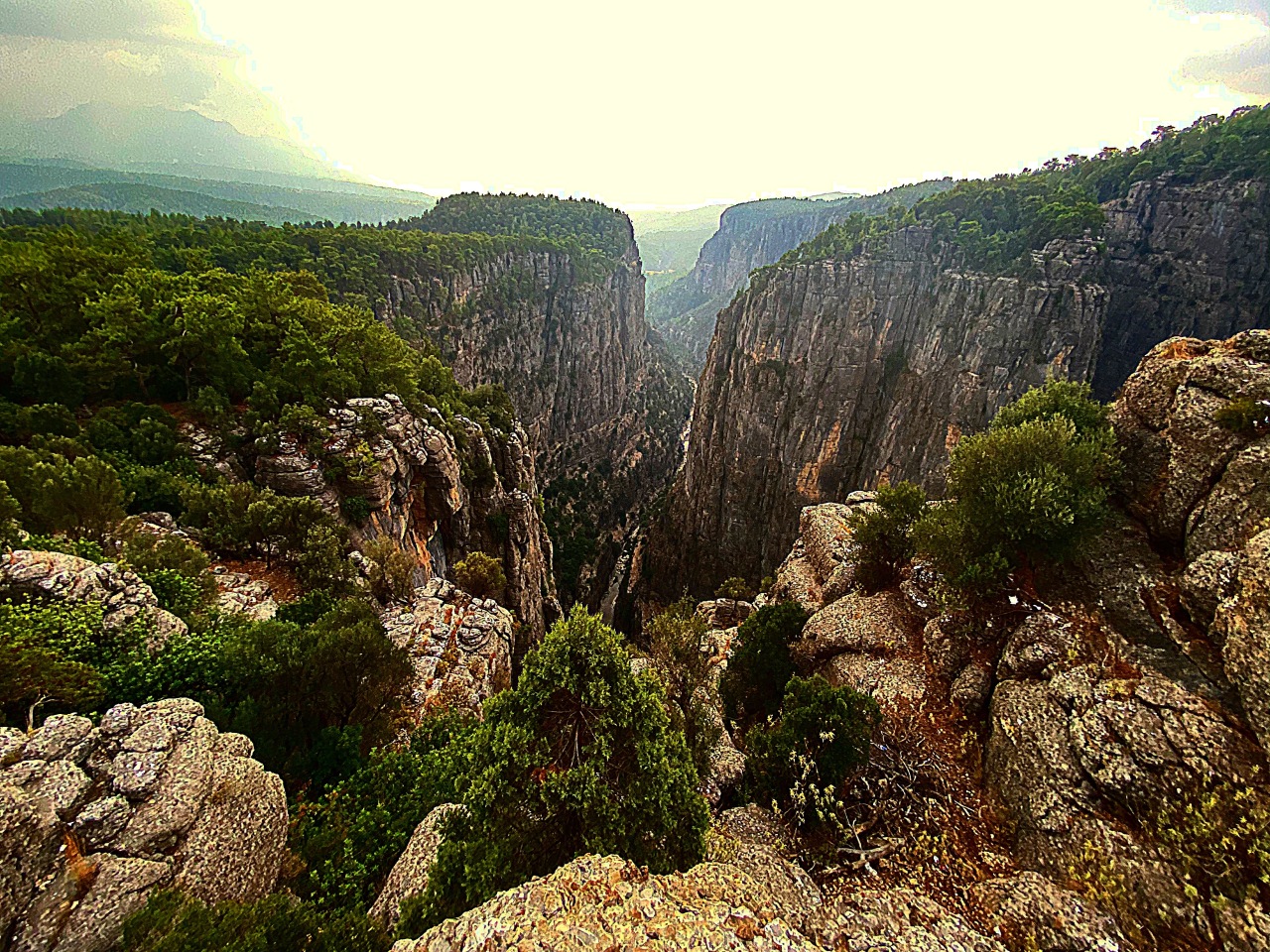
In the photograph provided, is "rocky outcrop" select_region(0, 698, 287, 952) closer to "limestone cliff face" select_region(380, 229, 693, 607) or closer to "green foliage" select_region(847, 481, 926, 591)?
"green foliage" select_region(847, 481, 926, 591)

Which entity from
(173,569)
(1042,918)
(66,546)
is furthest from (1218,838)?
(66,546)

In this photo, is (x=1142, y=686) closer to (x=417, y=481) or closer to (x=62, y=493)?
(x=62, y=493)

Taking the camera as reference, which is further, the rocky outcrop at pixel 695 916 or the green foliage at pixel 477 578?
the green foliage at pixel 477 578

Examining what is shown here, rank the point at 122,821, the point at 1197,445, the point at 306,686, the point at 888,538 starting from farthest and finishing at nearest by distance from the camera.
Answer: the point at 888,538, the point at 1197,445, the point at 306,686, the point at 122,821

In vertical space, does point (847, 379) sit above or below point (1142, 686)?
below

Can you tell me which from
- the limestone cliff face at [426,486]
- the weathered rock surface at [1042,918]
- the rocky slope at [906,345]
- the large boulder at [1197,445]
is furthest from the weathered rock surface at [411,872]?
the rocky slope at [906,345]

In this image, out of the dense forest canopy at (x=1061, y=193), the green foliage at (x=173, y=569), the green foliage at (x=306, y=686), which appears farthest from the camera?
the dense forest canopy at (x=1061, y=193)

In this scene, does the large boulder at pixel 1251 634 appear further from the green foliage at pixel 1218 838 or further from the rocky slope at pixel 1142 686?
the green foliage at pixel 1218 838
